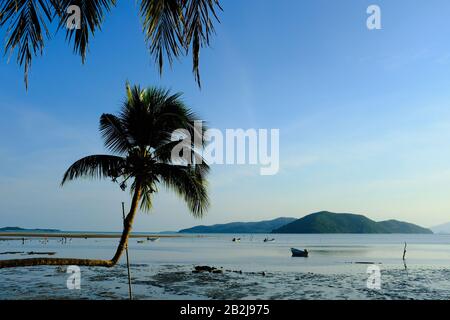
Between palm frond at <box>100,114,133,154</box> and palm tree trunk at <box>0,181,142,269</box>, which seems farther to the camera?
palm frond at <box>100,114,133,154</box>

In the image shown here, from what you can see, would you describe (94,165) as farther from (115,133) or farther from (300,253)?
(300,253)

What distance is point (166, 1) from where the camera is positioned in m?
4.54

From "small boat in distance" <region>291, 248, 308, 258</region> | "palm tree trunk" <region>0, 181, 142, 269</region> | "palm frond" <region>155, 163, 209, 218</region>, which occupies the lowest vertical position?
"small boat in distance" <region>291, 248, 308, 258</region>

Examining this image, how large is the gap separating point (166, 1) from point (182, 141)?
6.41m

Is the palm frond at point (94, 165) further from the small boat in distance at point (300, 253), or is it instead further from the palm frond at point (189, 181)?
the small boat in distance at point (300, 253)

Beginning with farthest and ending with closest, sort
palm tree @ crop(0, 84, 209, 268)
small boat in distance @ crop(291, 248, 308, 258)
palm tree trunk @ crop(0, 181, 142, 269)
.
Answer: small boat in distance @ crop(291, 248, 308, 258)
palm tree @ crop(0, 84, 209, 268)
palm tree trunk @ crop(0, 181, 142, 269)

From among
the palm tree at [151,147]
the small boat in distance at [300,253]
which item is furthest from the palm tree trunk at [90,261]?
the small boat in distance at [300,253]

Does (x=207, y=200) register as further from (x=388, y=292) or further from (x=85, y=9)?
(x=388, y=292)

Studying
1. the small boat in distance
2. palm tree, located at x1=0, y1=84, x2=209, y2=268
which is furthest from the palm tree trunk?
the small boat in distance

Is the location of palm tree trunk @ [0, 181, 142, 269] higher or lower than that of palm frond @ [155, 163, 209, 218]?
lower

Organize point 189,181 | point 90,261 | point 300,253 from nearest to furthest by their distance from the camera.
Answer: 1. point 90,261
2. point 189,181
3. point 300,253

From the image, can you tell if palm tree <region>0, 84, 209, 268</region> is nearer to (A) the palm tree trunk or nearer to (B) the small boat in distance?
(A) the palm tree trunk

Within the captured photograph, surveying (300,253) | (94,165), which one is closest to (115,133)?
(94,165)
